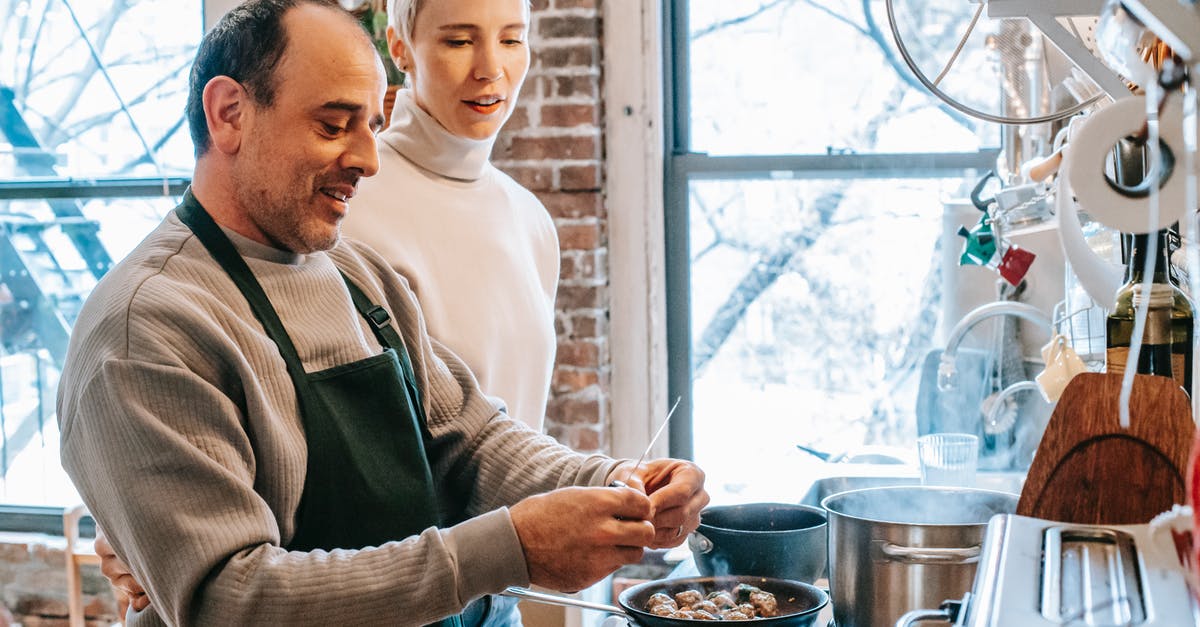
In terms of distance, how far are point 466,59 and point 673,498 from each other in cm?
85

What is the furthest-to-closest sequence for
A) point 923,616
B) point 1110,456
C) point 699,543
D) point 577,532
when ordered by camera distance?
point 699,543 → point 577,532 → point 1110,456 → point 923,616

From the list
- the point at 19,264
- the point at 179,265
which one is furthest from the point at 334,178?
the point at 19,264

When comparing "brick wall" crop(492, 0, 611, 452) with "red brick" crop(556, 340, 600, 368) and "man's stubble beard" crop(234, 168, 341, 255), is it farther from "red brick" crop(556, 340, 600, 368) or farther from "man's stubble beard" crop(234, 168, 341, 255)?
"man's stubble beard" crop(234, 168, 341, 255)

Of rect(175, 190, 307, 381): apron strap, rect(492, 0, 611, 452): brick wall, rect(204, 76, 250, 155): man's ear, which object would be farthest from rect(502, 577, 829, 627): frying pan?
rect(492, 0, 611, 452): brick wall

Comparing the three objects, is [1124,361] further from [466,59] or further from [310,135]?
[466,59]

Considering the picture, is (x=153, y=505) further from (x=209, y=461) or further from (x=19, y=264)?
(x=19, y=264)

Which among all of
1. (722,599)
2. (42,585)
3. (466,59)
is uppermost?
(466,59)

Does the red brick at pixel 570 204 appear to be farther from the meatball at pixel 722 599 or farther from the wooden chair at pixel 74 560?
the meatball at pixel 722 599

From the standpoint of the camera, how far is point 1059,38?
1.25 meters

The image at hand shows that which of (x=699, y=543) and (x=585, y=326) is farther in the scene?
(x=585, y=326)

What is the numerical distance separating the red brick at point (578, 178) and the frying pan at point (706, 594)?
69.6 inches

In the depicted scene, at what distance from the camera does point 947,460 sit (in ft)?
7.27

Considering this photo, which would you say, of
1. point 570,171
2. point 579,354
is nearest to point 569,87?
point 570,171

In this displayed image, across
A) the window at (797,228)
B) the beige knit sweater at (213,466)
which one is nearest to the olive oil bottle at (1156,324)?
the beige knit sweater at (213,466)
